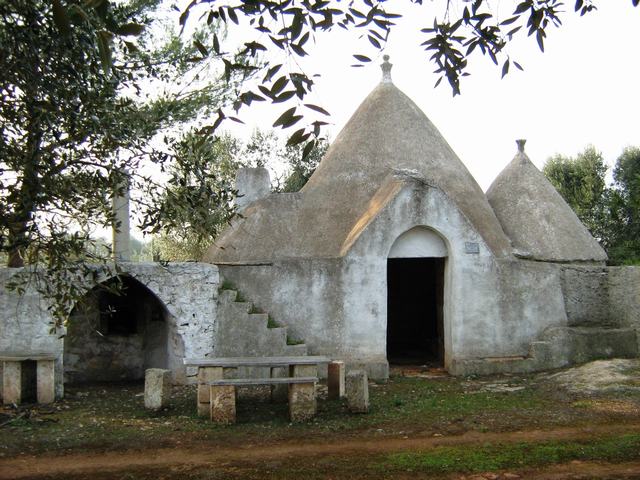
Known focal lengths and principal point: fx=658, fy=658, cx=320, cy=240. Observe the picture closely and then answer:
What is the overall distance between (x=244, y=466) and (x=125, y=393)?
4.80 metres

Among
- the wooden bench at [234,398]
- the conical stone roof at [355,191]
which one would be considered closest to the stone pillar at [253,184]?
the conical stone roof at [355,191]

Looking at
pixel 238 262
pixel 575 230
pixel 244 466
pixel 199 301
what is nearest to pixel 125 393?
pixel 199 301

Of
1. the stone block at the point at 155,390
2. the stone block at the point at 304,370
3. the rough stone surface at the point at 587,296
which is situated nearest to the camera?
the stone block at the point at 304,370

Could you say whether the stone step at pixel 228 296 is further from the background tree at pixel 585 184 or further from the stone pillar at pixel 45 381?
the background tree at pixel 585 184

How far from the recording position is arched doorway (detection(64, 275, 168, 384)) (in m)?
11.9

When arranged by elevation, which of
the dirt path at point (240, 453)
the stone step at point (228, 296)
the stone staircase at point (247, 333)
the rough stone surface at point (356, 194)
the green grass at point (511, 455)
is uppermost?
the rough stone surface at point (356, 194)

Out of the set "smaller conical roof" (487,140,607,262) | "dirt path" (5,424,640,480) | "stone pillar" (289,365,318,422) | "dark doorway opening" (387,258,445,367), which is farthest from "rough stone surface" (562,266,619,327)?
"stone pillar" (289,365,318,422)

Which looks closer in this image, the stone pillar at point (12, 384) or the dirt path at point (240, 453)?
the dirt path at point (240, 453)

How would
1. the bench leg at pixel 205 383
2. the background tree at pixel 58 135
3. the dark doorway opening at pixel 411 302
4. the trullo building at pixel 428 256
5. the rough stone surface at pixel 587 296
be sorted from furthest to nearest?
the dark doorway opening at pixel 411 302 → the rough stone surface at pixel 587 296 → the trullo building at pixel 428 256 → the bench leg at pixel 205 383 → the background tree at pixel 58 135

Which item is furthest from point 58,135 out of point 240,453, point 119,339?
point 119,339

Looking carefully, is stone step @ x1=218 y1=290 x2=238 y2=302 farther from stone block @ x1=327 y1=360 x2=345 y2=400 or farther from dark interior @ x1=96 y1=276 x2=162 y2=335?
stone block @ x1=327 y1=360 x2=345 y2=400

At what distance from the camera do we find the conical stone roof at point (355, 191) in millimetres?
11875

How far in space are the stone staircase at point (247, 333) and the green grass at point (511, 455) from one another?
14.1ft

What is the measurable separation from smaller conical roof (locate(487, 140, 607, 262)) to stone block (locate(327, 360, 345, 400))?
4.63 meters
